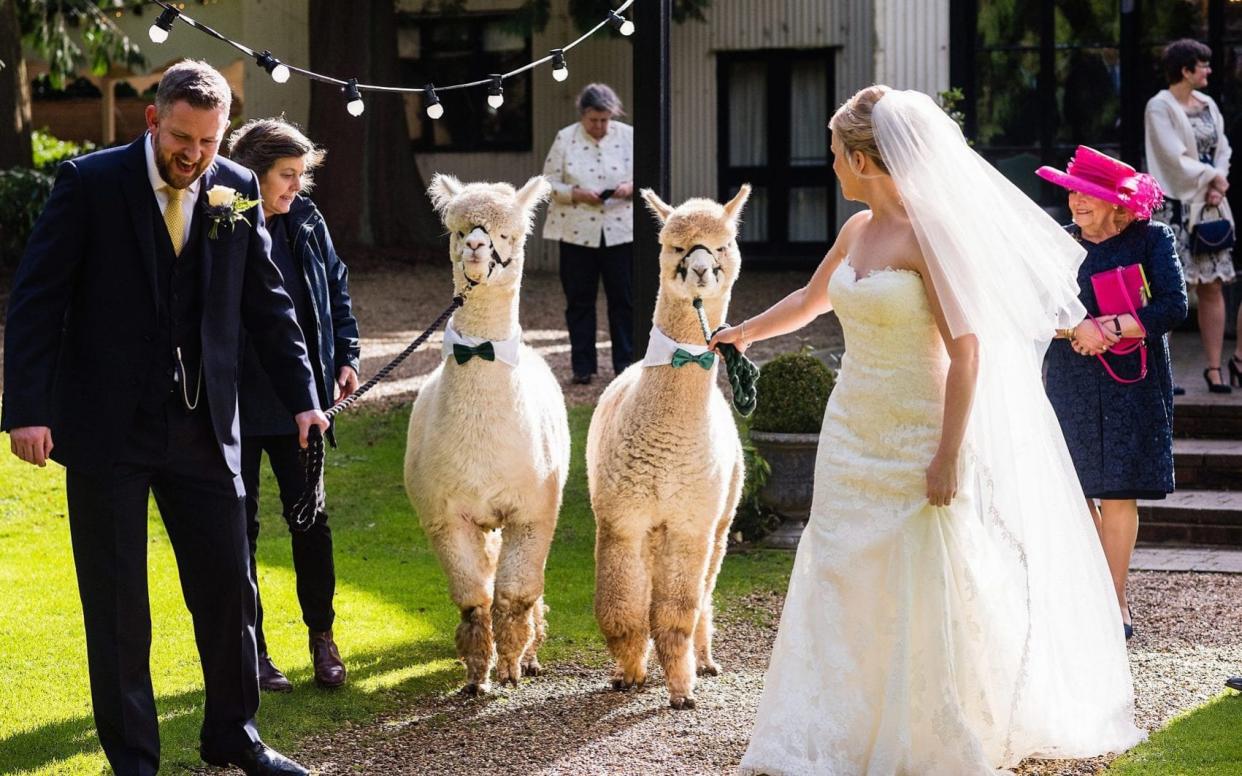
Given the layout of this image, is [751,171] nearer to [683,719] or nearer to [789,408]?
[789,408]

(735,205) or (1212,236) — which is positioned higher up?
(735,205)

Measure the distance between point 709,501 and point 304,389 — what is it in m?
1.60

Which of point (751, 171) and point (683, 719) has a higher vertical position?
point (751, 171)

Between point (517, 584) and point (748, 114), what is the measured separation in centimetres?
1445

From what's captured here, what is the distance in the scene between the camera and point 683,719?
5406 millimetres

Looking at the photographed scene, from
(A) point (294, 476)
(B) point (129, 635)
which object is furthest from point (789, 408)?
(B) point (129, 635)

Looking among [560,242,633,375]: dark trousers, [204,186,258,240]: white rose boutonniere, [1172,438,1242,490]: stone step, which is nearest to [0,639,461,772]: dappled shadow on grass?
[204,186,258,240]: white rose boutonniere

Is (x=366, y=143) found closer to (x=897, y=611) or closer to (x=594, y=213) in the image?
(x=594, y=213)

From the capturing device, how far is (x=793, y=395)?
8211mm

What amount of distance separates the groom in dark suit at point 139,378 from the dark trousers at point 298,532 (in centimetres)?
96

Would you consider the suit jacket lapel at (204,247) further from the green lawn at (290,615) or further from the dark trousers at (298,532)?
the green lawn at (290,615)

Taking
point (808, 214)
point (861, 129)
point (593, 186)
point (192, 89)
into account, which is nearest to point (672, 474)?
point (861, 129)

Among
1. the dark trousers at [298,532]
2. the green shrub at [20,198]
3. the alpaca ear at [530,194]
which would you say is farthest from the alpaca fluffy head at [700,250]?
the green shrub at [20,198]

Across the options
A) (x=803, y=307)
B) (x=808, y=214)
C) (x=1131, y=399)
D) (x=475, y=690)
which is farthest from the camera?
(x=808, y=214)
